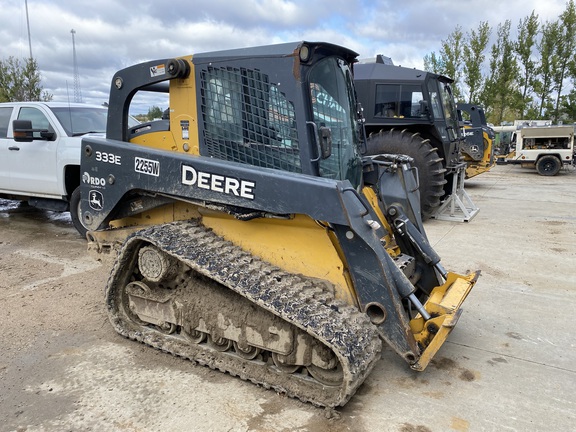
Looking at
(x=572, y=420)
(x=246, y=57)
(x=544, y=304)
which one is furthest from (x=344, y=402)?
(x=544, y=304)

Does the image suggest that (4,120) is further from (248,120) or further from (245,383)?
(245,383)

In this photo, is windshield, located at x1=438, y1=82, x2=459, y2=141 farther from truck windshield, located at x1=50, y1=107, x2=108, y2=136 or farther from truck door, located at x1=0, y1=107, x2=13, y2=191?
truck door, located at x1=0, y1=107, x2=13, y2=191

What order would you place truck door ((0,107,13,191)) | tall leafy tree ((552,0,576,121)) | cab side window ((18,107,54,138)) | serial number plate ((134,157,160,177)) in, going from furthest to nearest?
tall leafy tree ((552,0,576,121)), truck door ((0,107,13,191)), cab side window ((18,107,54,138)), serial number plate ((134,157,160,177))

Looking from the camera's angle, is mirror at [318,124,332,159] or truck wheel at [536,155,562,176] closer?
mirror at [318,124,332,159]

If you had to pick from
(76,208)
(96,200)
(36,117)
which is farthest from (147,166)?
(36,117)

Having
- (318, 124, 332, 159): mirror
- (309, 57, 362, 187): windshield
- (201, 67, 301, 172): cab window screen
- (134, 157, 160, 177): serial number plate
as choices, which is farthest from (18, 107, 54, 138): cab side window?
(318, 124, 332, 159): mirror

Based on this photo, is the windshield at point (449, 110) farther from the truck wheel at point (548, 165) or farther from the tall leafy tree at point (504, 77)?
the tall leafy tree at point (504, 77)

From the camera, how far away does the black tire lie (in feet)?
27.5

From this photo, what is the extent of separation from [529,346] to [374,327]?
1782mm

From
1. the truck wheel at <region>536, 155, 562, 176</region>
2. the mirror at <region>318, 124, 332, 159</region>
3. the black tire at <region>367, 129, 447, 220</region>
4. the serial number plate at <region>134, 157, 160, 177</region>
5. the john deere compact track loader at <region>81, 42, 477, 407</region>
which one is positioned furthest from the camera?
the truck wheel at <region>536, 155, 562, 176</region>

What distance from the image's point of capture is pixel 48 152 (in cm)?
683

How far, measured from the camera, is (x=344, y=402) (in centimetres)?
282

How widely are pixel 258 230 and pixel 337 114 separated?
1088mm

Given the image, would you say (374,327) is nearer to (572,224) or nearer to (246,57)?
(246,57)
